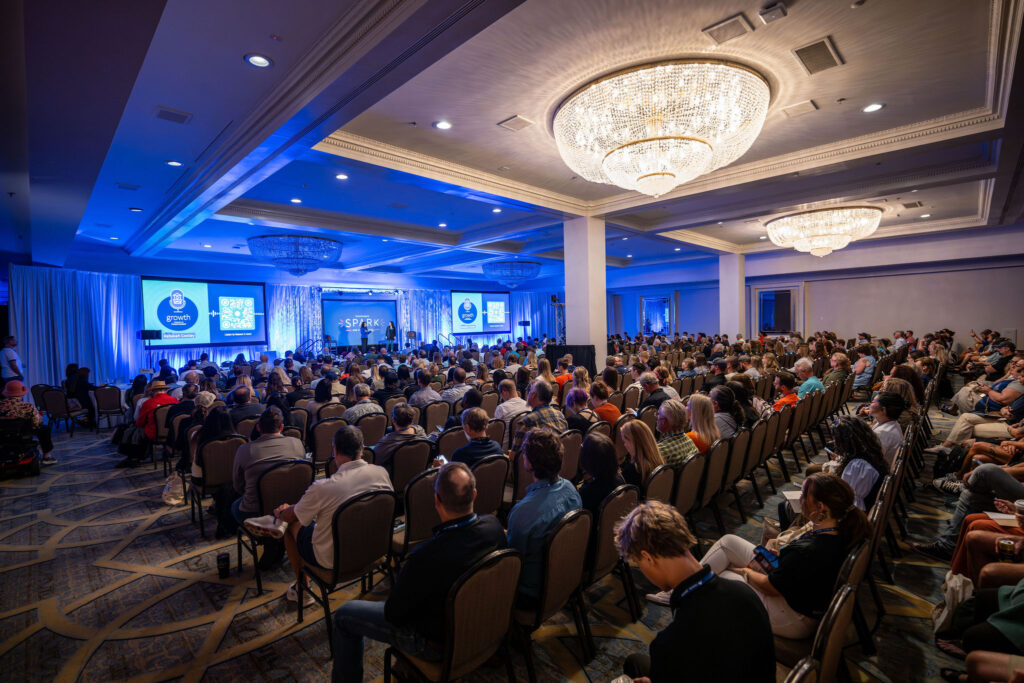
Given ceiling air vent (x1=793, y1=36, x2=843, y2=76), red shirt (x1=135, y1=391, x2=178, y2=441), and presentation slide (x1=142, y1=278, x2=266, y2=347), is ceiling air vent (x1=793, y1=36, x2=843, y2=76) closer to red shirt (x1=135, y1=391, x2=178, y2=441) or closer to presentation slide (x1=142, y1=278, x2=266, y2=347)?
red shirt (x1=135, y1=391, x2=178, y2=441)

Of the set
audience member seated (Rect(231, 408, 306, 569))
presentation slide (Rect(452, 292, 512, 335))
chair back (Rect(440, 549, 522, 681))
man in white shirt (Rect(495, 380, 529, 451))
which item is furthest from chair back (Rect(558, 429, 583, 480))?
presentation slide (Rect(452, 292, 512, 335))

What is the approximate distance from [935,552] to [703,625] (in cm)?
349

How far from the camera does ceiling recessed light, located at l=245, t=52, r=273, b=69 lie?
4188mm

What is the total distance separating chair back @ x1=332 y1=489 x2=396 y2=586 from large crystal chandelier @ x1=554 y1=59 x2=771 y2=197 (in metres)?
4.35

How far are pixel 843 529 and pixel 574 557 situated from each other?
1229mm

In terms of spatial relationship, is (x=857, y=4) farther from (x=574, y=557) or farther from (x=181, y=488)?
(x=181, y=488)

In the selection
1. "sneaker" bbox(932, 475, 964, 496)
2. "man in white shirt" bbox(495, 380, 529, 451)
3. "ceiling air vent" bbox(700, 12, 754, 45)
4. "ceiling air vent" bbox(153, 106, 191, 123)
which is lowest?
"sneaker" bbox(932, 475, 964, 496)

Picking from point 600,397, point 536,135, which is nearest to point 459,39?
point 536,135

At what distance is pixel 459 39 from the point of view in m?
3.51

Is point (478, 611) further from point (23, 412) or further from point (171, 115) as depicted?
point (23, 412)

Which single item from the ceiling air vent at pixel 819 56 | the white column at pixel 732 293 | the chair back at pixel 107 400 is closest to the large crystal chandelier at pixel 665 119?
the ceiling air vent at pixel 819 56

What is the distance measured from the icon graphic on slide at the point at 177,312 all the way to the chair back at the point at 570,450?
15.5 metres

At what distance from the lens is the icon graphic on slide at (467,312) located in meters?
24.4

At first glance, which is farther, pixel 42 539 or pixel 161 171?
pixel 161 171
